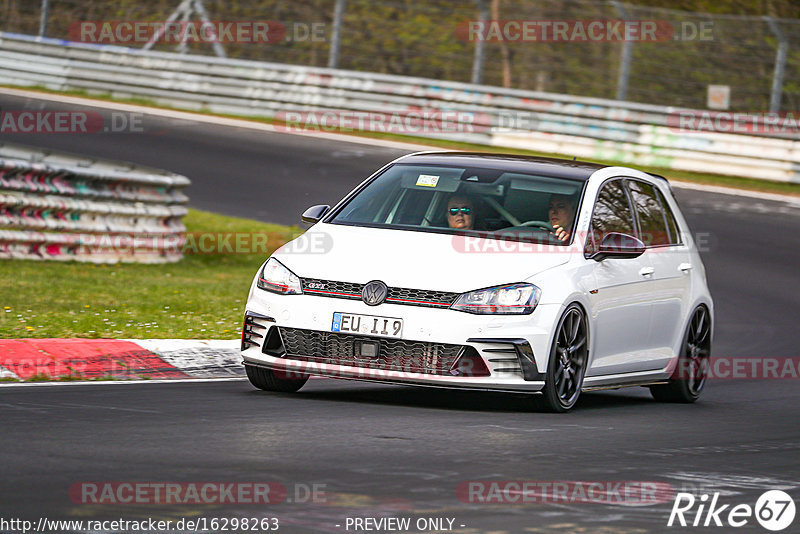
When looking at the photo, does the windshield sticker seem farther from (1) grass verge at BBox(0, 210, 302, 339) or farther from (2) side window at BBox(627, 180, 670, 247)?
(1) grass verge at BBox(0, 210, 302, 339)

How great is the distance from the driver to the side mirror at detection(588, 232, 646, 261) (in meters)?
0.23

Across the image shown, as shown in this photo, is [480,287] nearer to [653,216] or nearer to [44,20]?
[653,216]

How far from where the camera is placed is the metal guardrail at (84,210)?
615 inches

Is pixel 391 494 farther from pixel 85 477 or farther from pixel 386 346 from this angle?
pixel 386 346

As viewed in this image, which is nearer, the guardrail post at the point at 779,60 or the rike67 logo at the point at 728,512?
the rike67 logo at the point at 728,512

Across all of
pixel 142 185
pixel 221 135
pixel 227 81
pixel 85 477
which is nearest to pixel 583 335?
pixel 85 477

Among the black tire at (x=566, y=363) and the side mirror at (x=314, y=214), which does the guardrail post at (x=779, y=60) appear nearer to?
the side mirror at (x=314, y=214)

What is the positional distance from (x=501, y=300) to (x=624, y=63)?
18.9m

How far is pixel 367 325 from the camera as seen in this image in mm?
8672

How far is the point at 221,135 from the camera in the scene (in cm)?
2712

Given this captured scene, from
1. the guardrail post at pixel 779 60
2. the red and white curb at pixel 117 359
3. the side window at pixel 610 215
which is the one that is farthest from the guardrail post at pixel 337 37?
the side window at pixel 610 215

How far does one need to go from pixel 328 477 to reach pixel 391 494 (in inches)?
15.8

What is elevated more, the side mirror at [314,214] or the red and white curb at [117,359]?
the side mirror at [314,214]

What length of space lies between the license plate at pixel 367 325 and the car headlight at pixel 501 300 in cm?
34
